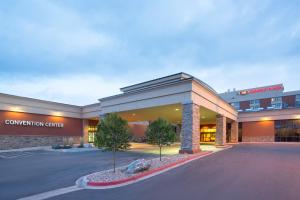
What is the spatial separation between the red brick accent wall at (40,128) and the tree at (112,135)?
2422 cm

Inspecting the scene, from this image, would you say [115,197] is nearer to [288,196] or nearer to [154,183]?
[154,183]

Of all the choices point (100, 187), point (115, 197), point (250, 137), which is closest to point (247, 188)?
point (115, 197)

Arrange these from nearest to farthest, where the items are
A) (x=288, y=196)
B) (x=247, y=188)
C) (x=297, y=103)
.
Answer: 1. (x=288, y=196)
2. (x=247, y=188)
3. (x=297, y=103)

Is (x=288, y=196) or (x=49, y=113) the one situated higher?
(x=49, y=113)

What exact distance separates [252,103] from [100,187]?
61892 mm

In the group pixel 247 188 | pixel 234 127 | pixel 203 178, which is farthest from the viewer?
pixel 234 127

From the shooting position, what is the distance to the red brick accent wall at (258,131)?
44.8 meters

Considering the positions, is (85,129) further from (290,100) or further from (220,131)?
(290,100)

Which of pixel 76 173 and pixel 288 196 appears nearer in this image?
pixel 288 196

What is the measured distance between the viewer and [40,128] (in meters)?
35.1

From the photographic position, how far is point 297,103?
5516 cm

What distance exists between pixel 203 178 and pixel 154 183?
2.74 metres

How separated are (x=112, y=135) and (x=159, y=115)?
71.2 feet

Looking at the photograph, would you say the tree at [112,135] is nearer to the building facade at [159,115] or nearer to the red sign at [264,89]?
→ the building facade at [159,115]
